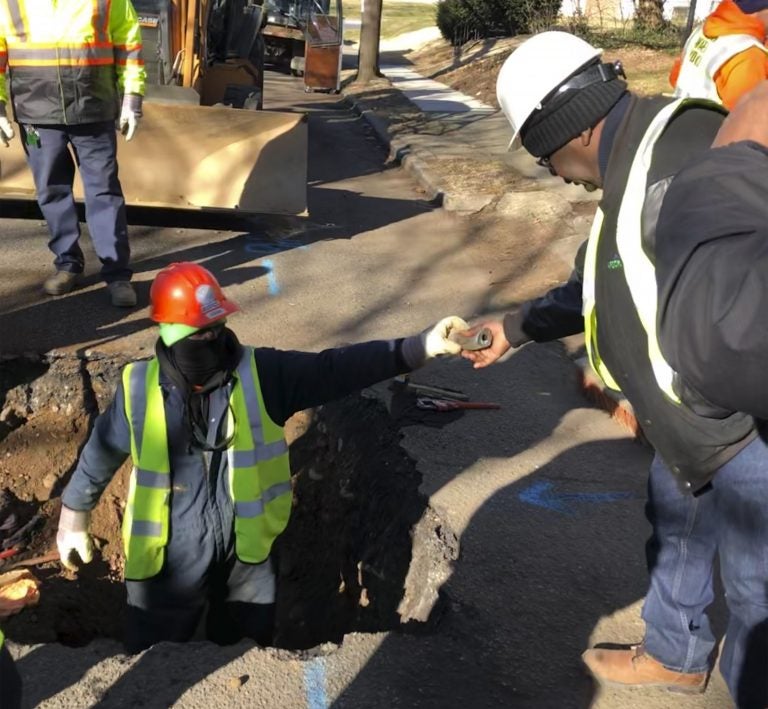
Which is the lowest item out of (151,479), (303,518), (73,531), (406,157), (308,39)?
(303,518)

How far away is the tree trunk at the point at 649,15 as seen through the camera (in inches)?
853

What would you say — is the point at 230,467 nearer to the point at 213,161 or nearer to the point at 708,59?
the point at 708,59

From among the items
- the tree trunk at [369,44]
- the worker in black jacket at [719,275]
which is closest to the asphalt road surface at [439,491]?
the worker in black jacket at [719,275]

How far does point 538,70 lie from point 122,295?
4.26m

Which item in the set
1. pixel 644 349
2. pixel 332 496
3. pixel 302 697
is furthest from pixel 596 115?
pixel 332 496

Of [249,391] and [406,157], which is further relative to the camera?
[406,157]

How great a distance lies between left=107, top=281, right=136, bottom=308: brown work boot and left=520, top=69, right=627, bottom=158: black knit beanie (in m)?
4.20

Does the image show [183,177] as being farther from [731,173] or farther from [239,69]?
[731,173]

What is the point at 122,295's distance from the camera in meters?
6.27

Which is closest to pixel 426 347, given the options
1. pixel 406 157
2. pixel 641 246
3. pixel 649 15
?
pixel 641 246

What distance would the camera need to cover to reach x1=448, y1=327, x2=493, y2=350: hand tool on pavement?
3539 millimetres

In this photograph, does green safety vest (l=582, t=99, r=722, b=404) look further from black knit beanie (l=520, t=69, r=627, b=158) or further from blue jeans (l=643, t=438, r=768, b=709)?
blue jeans (l=643, t=438, r=768, b=709)

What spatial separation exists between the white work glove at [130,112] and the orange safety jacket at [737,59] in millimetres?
3418

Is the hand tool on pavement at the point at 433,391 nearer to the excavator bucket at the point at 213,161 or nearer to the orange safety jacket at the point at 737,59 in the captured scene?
the orange safety jacket at the point at 737,59
